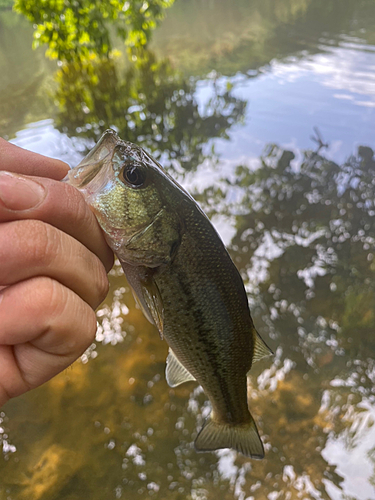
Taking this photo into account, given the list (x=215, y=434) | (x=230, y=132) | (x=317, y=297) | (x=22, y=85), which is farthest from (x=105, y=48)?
(x=215, y=434)

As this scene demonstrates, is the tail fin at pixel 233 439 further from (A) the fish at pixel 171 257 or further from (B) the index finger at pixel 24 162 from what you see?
(B) the index finger at pixel 24 162

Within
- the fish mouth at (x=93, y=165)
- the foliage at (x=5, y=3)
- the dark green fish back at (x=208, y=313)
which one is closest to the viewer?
the fish mouth at (x=93, y=165)

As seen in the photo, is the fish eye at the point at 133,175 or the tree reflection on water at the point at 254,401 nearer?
the fish eye at the point at 133,175

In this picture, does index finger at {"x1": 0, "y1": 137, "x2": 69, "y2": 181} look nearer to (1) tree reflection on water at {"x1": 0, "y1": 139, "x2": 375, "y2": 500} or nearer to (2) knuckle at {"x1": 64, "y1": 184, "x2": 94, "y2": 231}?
(2) knuckle at {"x1": 64, "y1": 184, "x2": 94, "y2": 231}

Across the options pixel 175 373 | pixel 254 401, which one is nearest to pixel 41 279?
pixel 175 373

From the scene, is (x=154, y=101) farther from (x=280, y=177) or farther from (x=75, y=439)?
(x=75, y=439)

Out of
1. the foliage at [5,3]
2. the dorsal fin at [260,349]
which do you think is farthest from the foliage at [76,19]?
the foliage at [5,3]

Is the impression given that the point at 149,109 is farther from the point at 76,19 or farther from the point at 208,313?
the point at 208,313
